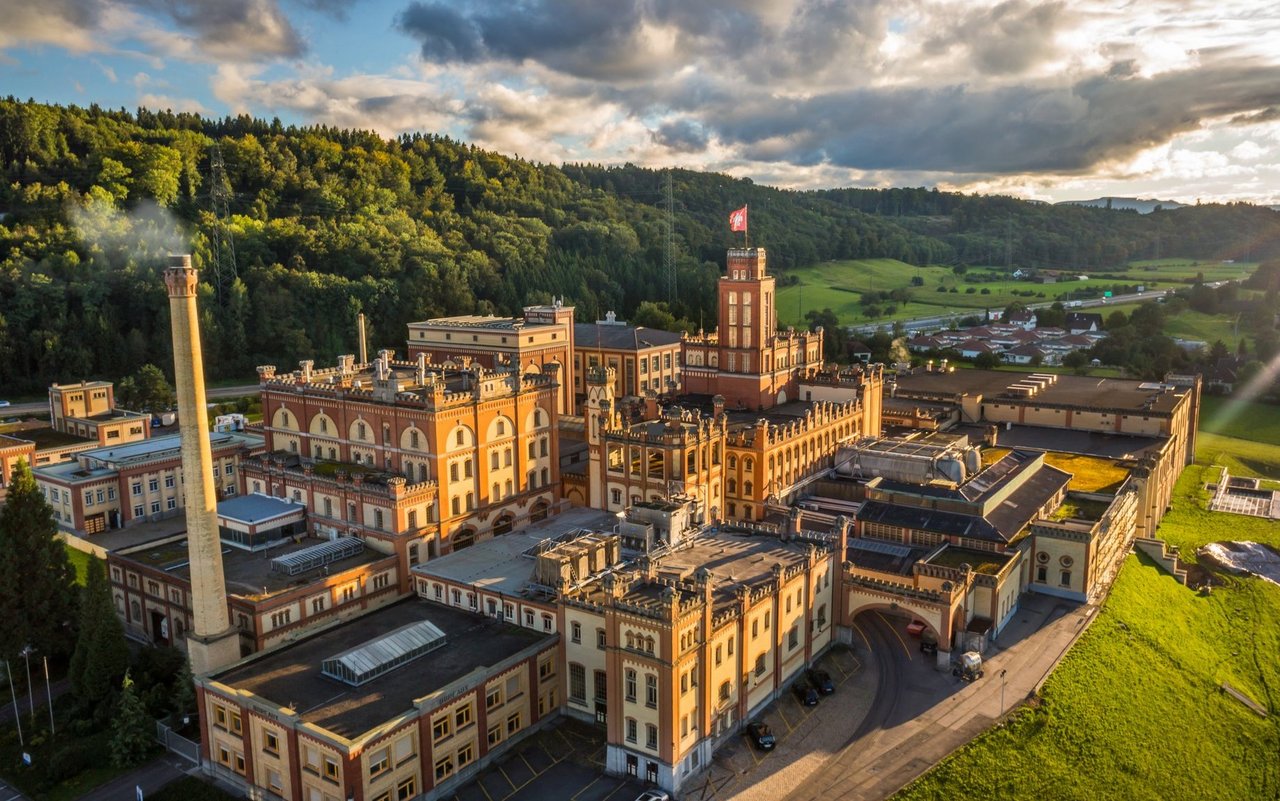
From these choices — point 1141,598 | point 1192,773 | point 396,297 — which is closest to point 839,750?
point 1192,773

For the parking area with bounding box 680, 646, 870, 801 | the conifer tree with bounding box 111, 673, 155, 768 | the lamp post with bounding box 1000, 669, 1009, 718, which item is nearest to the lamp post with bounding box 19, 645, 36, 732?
the conifer tree with bounding box 111, 673, 155, 768

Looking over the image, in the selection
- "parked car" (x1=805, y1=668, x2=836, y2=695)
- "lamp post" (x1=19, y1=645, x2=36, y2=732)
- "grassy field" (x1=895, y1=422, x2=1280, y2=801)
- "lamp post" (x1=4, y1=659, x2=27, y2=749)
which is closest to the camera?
"grassy field" (x1=895, y1=422, x2=1280, y2=801)

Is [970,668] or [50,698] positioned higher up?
[970,668]

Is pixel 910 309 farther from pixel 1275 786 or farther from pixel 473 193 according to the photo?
pixel 1275 786

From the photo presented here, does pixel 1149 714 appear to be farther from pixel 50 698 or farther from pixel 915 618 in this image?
pixel 50 698

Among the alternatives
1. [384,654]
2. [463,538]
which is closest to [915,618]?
[463,538]

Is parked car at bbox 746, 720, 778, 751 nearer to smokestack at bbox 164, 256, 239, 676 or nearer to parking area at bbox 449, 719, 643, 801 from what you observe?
parking area at bbox 449, 719, 643, 801

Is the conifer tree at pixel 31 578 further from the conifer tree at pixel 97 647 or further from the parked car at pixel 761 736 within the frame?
the parked car at pixel 761 736
